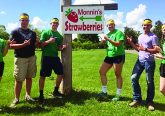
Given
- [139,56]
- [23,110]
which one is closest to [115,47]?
[139,56]

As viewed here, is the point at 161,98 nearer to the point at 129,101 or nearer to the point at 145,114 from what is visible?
the point at 129,101

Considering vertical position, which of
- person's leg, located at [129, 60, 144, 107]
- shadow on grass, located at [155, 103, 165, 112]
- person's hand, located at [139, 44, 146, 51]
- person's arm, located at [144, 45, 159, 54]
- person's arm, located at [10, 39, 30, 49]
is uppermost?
person's arm, located at [10, 39, 30, 49]

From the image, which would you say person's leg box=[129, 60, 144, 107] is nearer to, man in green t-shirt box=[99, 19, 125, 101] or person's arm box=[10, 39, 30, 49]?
man in green t-shirt box=[99, 19, 125, 101]

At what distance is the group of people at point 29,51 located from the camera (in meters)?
9.20

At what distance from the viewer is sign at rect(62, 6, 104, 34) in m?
10.5

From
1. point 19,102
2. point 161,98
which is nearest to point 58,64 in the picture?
point 19,102

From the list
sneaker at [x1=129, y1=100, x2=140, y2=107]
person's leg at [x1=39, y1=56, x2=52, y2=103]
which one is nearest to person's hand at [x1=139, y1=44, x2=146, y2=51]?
sneaker at [x1=129, y1=100, x2=140, y2=107]

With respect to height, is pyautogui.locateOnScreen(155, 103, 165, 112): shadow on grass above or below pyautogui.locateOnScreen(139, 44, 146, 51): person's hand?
below

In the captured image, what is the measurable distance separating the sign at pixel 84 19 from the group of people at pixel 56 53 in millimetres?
562

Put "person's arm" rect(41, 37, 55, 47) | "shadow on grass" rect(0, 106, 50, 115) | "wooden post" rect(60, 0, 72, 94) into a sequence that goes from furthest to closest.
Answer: "wooden post" rect(60, 0, 72, 94)
"person's arm" rect(41, 37, 55, 47)
"shadow on grass" rect(0, 106, 50, 115)

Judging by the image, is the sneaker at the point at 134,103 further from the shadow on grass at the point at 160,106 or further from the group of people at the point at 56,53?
the shadow on grass at the point at 160,106

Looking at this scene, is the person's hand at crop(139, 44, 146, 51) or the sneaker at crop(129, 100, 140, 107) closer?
the person's hand at crop(139, 44, 146, 51)

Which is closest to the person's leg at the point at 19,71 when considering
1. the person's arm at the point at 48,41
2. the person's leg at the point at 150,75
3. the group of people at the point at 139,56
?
the person's arm at the point at 48,41

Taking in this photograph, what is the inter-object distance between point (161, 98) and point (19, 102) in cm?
432
